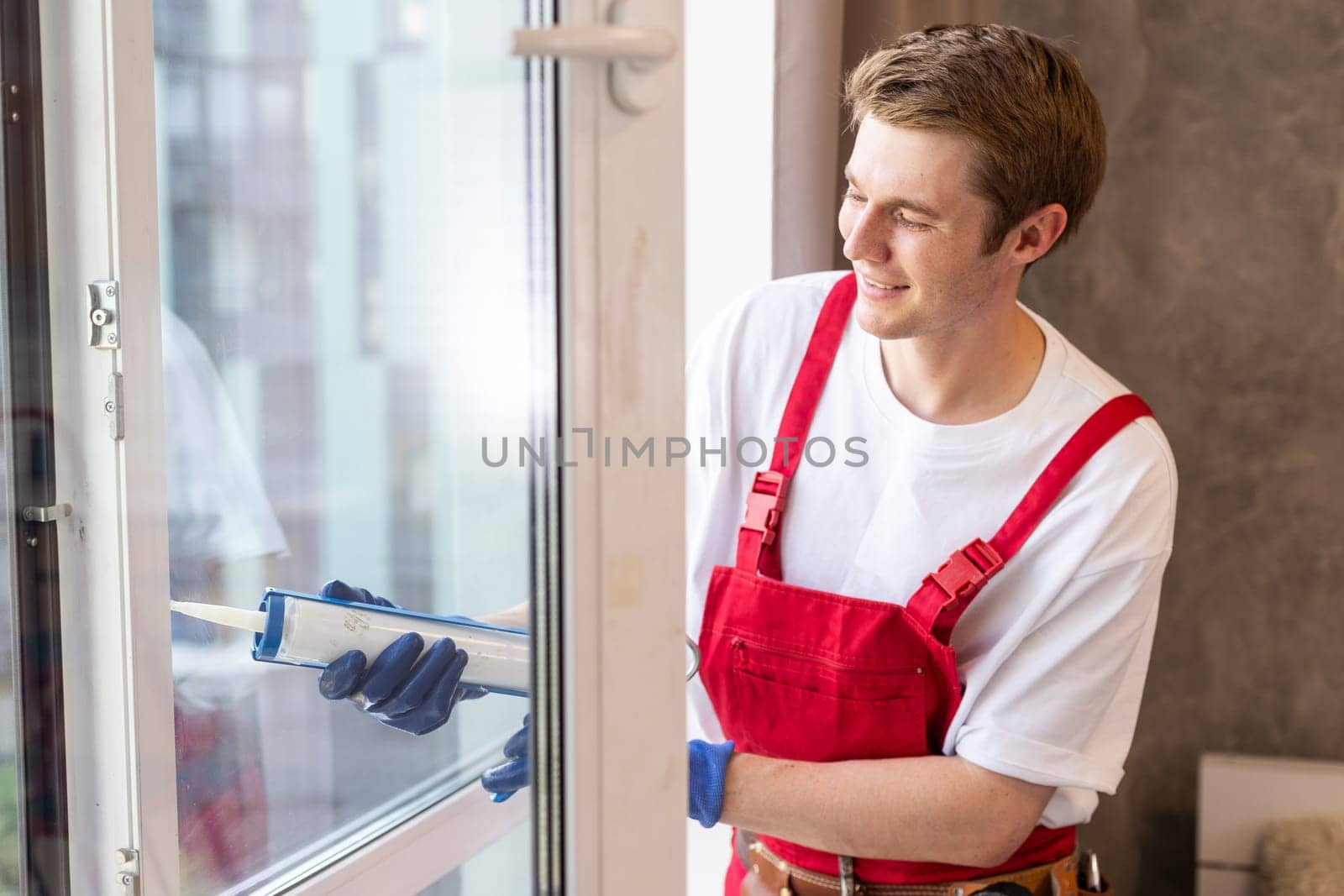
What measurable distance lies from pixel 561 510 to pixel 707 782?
1.54 feet

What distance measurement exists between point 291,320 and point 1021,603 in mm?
683

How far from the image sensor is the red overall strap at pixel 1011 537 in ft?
3.30

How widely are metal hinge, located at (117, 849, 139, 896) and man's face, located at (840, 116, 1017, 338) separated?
718mm

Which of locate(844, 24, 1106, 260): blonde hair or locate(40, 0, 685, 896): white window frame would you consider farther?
locate(844, 24, 1106, 260): blonde hair

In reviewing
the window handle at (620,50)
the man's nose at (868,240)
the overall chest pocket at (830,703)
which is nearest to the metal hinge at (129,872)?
the overall chest pocket at (830,703)

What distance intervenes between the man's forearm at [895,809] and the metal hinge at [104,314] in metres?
0.60

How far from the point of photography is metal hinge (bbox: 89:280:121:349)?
760mm

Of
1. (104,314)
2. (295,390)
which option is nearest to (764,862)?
(295,390)

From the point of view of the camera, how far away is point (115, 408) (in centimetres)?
77

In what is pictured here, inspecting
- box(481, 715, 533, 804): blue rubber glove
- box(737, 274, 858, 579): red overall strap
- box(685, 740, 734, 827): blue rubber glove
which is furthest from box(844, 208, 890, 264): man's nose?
box(481, 715, 533, 804): blue rubber glove

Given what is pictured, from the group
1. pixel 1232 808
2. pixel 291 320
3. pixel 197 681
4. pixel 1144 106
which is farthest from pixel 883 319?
pixel 1232 808

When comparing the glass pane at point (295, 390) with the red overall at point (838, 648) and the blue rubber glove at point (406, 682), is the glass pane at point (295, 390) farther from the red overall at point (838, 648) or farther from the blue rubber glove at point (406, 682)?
the red overall at point (838, 648)

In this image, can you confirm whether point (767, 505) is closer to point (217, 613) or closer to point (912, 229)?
point (912, 229)

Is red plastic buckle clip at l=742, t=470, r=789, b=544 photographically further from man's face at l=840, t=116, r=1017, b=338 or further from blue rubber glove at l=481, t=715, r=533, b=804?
blue rubber glove at l=481, t=715, r=533, b=804
